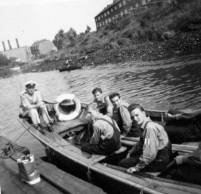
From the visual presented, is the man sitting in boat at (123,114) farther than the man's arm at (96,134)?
Yes

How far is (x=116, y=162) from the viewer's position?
688 cm

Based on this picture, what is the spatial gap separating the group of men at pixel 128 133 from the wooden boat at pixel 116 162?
21 centimetres

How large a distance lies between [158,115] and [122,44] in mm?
42065

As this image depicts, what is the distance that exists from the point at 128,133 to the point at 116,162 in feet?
3.78

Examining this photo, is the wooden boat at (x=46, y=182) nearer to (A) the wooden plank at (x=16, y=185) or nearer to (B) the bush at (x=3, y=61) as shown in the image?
(A) the wooden plank at (x=16, y=185)

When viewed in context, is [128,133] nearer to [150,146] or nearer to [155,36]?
[150,146]

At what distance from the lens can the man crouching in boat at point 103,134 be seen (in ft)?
19.9

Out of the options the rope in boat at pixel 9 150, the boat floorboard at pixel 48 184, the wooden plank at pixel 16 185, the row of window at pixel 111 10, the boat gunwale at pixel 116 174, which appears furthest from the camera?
the row of window at pixel 111 10

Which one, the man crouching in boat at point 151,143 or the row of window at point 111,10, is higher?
the row of window at point 111,10

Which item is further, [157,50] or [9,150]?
[157,50]

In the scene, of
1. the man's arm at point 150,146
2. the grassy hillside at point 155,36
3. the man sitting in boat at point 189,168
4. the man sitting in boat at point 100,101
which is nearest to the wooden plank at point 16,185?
the man sitting in boat at point 100,101

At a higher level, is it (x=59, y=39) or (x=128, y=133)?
(x=59, y=39)

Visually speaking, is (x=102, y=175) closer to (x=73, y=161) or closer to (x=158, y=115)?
(x=73, y=161)

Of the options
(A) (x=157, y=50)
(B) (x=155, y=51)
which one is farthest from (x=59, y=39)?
(A) (x=157, y=50)
